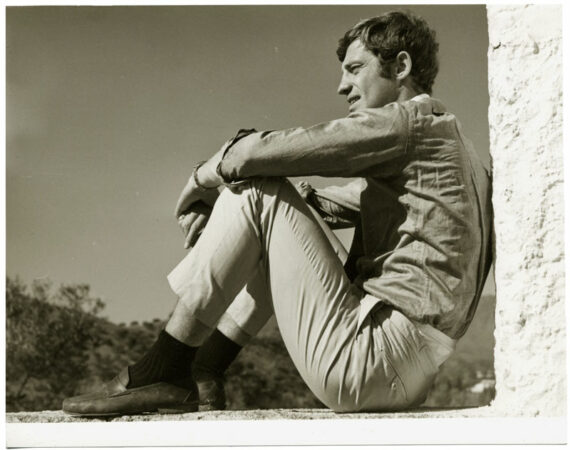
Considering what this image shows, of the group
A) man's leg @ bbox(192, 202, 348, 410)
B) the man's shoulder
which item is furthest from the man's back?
man's leg @ bbox(192, 202, 348, 410)

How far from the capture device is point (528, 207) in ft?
8.11

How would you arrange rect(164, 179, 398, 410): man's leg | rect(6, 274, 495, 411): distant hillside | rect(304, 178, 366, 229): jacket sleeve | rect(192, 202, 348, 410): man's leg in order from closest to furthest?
rect(164, 179, 398, 410): man's leg < rect(192, 202, 348, 410): man's leg < rect(304, 178, 366, 229): jacket sleeve < rect(6, 274, 495, 411): distant hillside

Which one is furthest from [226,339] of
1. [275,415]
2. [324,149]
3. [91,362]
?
[91,362]

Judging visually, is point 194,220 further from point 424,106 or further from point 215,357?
point 424,106

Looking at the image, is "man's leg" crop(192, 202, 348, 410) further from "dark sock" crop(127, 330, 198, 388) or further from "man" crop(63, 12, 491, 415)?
"dark sock" crop(127, 330, 198, 388)

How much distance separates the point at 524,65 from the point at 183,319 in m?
1.02

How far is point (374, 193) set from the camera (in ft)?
8.57

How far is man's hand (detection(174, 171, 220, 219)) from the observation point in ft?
8.63

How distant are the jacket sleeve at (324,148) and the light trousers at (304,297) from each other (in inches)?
2.2

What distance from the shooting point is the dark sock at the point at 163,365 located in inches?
96.4

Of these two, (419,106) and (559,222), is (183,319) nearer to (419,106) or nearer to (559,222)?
(419,106)

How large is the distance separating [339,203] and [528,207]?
64 centimetres

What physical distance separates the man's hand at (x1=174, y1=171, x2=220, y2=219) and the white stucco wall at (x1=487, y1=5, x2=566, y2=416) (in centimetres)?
71

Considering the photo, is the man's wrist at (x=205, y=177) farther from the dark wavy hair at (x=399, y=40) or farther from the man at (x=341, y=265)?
the dark wavy hair at (x=399, y=40)
